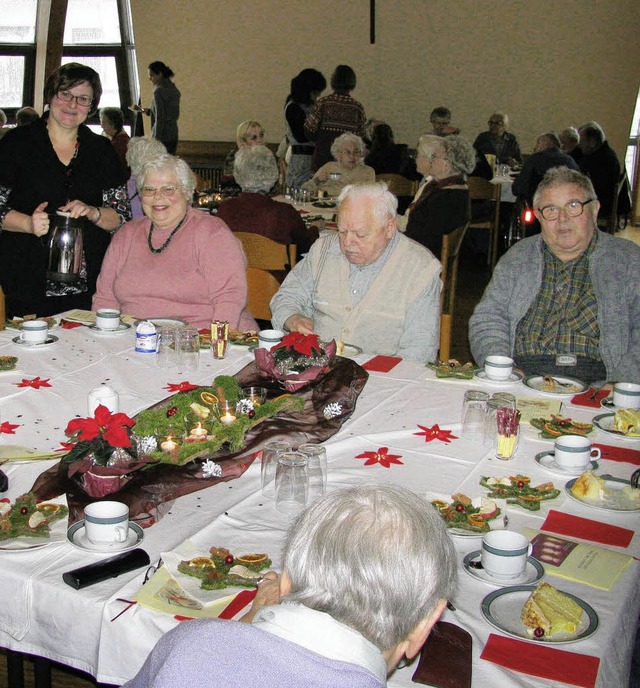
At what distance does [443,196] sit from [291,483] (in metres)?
4.11

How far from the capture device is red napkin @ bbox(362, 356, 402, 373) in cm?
288

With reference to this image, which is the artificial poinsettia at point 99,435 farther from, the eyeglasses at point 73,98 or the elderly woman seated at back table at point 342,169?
the elderly woman seated at back table at point 342,169

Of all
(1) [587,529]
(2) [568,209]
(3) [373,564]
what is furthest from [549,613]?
(2) [568,209]

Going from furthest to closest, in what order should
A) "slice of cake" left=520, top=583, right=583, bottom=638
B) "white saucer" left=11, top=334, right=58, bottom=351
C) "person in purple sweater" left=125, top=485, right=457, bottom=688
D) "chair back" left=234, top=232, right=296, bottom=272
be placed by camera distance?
"chair back" left=234, top=232, right=296, bottom=272, "white saucer" left=11, top=334, right=58, bottom=351, "slice of cake" left=520, top=583, right=583, bottom=638, "person in purple sweater" left=125, top=485, right=457, bottom=688

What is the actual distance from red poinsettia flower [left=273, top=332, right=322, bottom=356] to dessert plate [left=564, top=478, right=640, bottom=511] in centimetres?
85

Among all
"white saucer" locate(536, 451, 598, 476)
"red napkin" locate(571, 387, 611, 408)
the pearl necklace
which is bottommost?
"white saucer" locate(536, 451, 598, 476)

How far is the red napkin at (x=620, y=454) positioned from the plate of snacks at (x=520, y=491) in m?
0.29

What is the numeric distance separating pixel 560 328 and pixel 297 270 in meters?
1.00

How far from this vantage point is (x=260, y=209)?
4.79m

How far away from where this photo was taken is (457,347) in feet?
19.6

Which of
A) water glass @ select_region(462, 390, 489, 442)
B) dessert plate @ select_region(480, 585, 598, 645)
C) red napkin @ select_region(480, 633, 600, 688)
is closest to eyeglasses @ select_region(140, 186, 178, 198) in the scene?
water glass @ select_region(462, 390, 489, 442)

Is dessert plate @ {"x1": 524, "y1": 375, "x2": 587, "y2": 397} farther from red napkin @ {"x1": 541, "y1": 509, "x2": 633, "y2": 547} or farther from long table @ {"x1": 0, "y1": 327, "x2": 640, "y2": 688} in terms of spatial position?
red napkin @ {"x1": 541, "y1": 509, "x2": 633, "y2": 547}

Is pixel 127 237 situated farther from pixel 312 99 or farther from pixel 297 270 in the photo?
pixel 312 99

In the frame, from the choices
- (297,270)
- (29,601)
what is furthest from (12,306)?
(29,601)
